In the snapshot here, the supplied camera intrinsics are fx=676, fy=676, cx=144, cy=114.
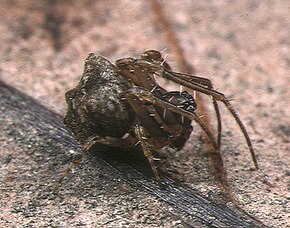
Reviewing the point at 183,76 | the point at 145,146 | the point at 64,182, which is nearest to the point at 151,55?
the point at 183,76

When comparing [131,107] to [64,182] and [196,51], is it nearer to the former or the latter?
[64,182]

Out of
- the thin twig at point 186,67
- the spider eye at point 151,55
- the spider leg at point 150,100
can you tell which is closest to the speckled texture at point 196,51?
the thin twig at point 186,67

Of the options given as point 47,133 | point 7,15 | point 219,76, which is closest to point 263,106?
point 219,76

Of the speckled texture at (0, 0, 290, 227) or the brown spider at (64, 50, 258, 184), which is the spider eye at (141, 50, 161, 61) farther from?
the speckled texture at (0, 0, 290, 227)

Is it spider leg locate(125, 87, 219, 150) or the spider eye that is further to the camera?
the spider eye

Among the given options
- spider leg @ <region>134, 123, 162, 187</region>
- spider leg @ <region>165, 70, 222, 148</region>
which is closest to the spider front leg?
spider leg @ <region>165, 70, 222, 148</region>

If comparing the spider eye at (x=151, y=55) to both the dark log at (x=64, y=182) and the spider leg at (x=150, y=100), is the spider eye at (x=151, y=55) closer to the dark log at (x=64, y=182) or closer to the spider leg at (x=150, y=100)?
the spider leg at (x=150, y=100)

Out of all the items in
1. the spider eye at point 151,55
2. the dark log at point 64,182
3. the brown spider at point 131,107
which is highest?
the spider eye at point 151,55
